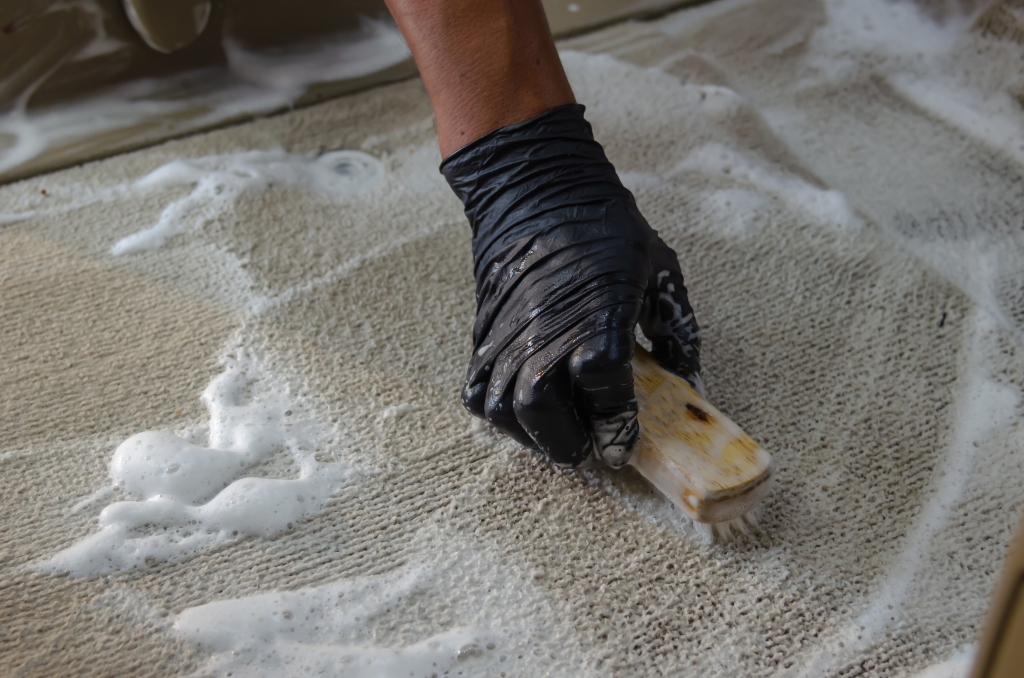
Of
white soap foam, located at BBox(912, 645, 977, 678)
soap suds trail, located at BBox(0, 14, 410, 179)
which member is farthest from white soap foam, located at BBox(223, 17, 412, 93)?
white soap foam, located at BBox(912, 645, 977, 678)

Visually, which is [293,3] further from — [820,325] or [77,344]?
[820,325]

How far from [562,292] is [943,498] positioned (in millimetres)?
471

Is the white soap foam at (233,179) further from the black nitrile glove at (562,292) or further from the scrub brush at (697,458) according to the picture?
the scrub brush at (697,458)

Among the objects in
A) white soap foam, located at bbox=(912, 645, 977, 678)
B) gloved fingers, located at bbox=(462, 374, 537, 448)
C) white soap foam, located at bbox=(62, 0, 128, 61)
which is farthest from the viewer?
white soap foam, located at bbox=(62, 0, 128, 61)

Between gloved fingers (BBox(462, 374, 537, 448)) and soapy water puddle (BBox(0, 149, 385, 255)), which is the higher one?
soapy water puddle (BBox(0, 149, 385, 255))

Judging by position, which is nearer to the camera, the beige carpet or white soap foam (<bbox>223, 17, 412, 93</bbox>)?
the beige carpet

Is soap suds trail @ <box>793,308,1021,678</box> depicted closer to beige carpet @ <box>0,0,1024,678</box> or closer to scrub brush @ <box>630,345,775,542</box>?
beige carpet @ <box>0,0,1024,678</box>

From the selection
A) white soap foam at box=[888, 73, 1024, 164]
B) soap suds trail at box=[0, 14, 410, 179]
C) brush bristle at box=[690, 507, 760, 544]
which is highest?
soap suds trail at box=[0, 14, 410, 179]

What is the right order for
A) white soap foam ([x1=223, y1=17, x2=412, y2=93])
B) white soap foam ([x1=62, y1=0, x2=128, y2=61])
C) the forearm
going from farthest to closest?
white soap foam ([x1=223, y1=17, x2=412, y2=93]) < white soap foam ([x1=62, y1=0, x2=128, y2=61]) < the forearm

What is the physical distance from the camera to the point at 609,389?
0.78 m

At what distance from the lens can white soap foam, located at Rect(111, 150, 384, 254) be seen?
121 centimetres

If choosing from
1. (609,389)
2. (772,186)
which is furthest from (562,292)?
(772,186)

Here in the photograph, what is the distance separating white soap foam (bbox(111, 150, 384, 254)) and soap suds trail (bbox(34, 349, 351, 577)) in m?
0.33

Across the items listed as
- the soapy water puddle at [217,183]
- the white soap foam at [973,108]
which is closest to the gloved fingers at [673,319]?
the soapy water puddle at [217,183]
